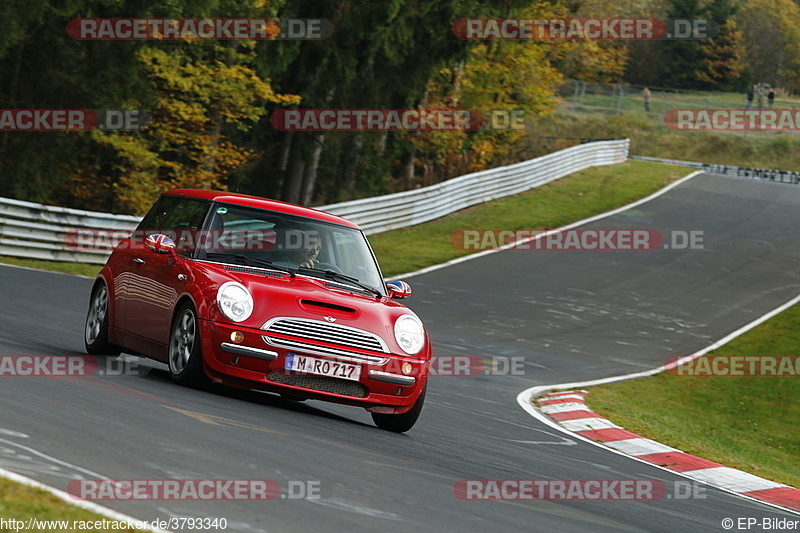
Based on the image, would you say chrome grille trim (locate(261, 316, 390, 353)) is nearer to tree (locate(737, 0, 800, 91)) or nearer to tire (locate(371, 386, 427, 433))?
tire (locate(371, 386, 427, 433))

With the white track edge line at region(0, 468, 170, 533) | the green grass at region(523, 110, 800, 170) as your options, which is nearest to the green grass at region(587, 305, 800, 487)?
the white track edge line at region(0, 468, 170, 533)

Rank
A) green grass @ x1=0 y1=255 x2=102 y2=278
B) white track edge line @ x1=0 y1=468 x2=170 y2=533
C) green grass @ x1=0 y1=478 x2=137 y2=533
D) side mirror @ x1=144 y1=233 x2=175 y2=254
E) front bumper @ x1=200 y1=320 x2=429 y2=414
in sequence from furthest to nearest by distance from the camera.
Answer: green grass @ x1=0 y1=255 x2=102 y2=278 → side mirror @ x1=144 y1=233 x2=175 y2=254 → front bumper @ x1=200 y1=320 x2=429 y2=414 → white track edge line @ x1=0 y1=468 x2=170 y2=533 → green grass @ x1=0 y1=478 x2=137 y2=533

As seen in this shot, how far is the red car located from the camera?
8.17 metres

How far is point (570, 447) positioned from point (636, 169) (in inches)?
1488

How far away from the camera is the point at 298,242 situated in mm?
9258

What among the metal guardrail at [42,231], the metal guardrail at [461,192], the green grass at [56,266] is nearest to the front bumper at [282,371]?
the green grass at [56,266]

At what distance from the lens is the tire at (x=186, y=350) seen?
8.31 meters

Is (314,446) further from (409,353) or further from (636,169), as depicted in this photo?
(636,169)

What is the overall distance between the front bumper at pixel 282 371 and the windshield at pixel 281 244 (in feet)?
2.98

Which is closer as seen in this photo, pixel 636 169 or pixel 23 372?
pixel 23 372

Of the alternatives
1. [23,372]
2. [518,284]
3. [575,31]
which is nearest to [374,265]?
[23,372]

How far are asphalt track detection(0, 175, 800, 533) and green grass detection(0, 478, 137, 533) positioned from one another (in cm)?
27

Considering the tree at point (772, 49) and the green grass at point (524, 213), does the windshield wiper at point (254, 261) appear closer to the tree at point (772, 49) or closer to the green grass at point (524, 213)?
the green grass at point (524, 213)

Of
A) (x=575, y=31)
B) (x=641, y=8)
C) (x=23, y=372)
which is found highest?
(x=641, y=8)
